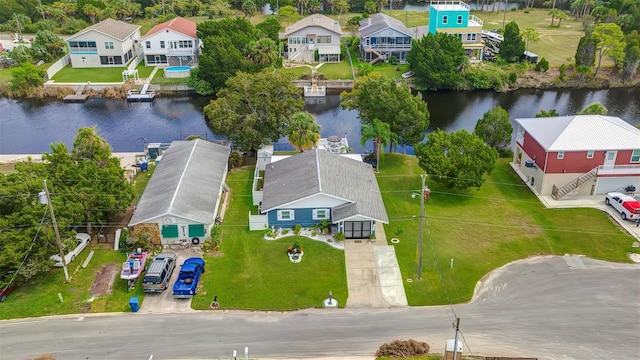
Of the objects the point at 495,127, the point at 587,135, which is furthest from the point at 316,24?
the point at 587,135

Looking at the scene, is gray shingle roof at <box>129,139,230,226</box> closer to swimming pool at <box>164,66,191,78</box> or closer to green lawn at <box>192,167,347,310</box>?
green lawn at <box>192,167,347,310</box>

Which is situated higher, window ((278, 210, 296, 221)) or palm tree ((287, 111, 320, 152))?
palm tree ((287, 111, 320, 152))

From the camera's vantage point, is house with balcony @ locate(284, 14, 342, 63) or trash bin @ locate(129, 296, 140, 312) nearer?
trash bin @ locate(129, 296, 140, 312)

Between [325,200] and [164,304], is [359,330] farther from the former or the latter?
[164,304]

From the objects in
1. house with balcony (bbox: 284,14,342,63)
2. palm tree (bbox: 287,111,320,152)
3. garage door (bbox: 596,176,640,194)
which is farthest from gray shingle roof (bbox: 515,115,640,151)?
house with balcony (bbox: 284,14,342,63)

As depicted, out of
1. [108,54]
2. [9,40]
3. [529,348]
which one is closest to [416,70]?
[108,54]

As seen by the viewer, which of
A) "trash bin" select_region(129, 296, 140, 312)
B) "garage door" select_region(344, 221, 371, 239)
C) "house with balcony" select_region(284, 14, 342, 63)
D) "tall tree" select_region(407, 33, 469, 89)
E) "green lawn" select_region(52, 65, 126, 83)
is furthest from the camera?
"house with balcony" select_region(284, 14, 342, 63)

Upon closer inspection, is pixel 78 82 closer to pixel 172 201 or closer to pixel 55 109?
pixel 55 109

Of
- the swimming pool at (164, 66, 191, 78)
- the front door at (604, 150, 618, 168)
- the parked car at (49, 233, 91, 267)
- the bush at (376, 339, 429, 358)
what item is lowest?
the bush at (376, 339, 429, 358)
